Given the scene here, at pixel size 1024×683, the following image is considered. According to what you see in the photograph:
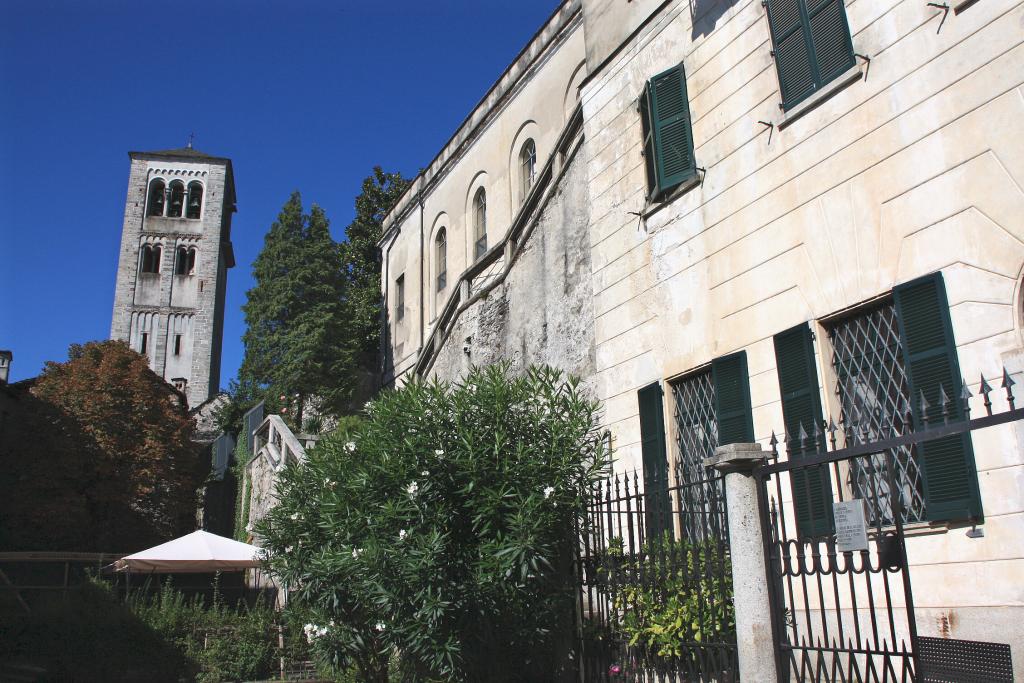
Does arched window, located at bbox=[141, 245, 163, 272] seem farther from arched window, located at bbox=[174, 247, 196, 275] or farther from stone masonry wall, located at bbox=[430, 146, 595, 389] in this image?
stone masonry wall, located at bbox=[430, 146, 595, 389]

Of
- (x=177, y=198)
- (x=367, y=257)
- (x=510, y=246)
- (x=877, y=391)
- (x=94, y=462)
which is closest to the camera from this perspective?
(x=877, y=391)

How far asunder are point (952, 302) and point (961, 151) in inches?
43.6

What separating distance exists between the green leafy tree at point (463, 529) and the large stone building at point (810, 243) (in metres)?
1.36

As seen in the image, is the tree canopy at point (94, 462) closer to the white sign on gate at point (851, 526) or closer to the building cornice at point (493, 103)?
the building cornice at point (493, 103)

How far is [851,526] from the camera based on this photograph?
4.36 m

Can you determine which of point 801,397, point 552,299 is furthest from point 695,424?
point 552,299

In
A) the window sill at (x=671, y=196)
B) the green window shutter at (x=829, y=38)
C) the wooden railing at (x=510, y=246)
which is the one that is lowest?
the window sill at (x=671, y=196)

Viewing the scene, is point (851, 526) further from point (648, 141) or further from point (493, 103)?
point (493, 103)

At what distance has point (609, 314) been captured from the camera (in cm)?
979

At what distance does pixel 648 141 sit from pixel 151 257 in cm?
5870

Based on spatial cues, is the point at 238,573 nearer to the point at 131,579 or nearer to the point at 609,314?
the point at 131,579

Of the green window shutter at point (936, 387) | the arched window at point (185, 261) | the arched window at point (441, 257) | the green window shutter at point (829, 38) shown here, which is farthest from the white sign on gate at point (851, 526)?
the arched window at point (185, 261)

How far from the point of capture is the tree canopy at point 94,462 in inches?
930

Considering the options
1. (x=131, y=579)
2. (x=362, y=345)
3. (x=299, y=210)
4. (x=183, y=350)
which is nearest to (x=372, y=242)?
(x=299, y=210)
